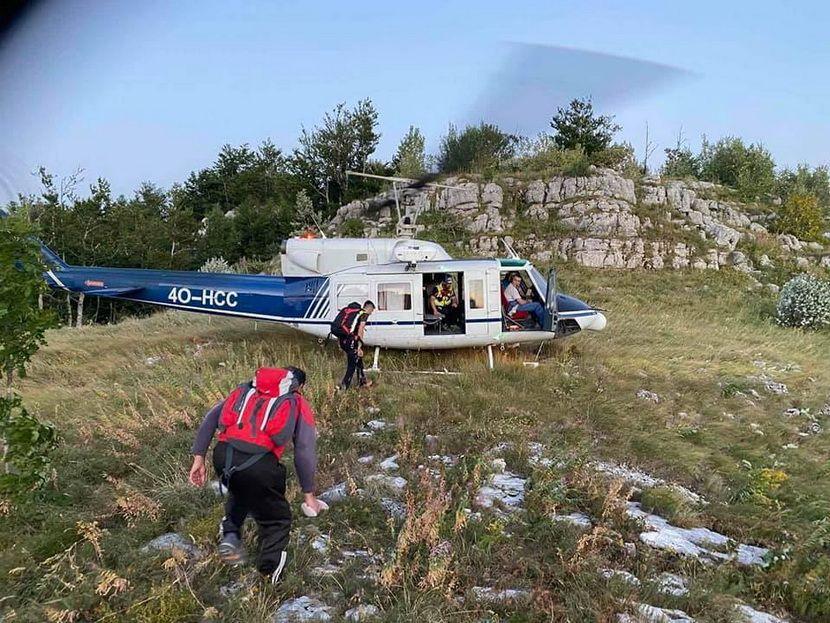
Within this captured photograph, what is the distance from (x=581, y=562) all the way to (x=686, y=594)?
29.0 inches

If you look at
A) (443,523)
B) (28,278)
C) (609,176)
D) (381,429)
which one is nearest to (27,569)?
(28,278)

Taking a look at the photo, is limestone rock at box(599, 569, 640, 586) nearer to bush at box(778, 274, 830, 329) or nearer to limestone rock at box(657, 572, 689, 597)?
limestone rock at box(657, 572, 689, 597)

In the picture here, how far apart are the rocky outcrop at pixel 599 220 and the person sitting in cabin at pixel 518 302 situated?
38.6 feet

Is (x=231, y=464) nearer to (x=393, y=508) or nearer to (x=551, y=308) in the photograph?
(x=393, y=508)

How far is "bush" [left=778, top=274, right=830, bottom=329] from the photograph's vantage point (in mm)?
16312

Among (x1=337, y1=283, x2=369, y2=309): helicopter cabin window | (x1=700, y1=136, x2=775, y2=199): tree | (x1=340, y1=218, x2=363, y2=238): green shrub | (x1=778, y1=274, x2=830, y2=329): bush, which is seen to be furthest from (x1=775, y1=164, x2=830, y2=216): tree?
(x1=337, y1=283, x2=369, y2=309): helicopter cabin window

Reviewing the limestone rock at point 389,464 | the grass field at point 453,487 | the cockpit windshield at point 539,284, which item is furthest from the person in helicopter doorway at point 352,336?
the cockpit windshield at point 539,284

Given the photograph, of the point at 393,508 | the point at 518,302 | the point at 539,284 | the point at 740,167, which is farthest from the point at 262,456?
the point at 740,167

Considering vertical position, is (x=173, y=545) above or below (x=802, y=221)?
below

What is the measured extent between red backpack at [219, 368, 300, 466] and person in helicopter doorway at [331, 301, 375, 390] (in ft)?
15.7

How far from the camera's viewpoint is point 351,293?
10.1 metres

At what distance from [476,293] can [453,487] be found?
207 inches

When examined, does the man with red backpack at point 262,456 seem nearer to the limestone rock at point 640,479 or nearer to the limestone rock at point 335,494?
the limestone rock at point 335,494

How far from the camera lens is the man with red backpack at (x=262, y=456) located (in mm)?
3420
